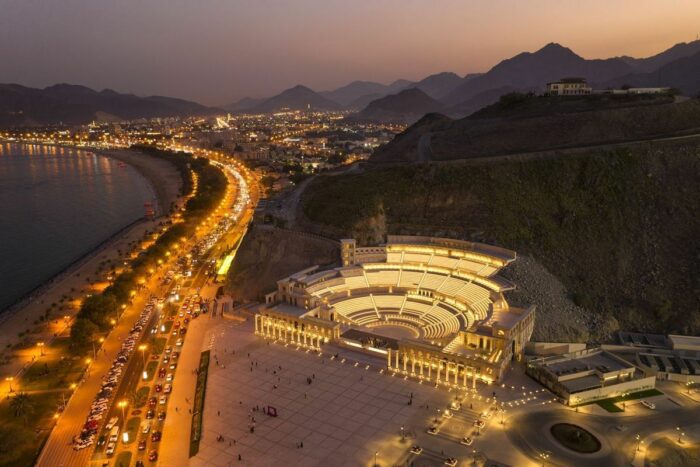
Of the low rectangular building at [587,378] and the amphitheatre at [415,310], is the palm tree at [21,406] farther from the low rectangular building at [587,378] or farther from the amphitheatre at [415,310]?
the low rectangular building at [587,378]

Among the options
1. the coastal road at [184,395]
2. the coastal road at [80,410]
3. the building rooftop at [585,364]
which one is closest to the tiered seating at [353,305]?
the coastal road at [184,395]

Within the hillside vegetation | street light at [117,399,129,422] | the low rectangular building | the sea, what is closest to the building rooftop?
the low rectangular building

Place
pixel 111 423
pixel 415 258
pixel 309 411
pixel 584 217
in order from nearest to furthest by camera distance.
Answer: pixel 111 423 < pixel 309 411 < pixel 415 258 < pixel 584 217

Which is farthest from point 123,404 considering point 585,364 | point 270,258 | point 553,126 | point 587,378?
point 553,126

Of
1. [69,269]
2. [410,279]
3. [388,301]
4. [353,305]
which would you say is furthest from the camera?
[69,269]

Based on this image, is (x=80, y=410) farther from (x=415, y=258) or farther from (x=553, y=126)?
(x=553, y=126)

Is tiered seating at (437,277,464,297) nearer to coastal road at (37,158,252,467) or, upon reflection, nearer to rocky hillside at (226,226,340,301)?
rocky hillside at (226,226,340,301)
